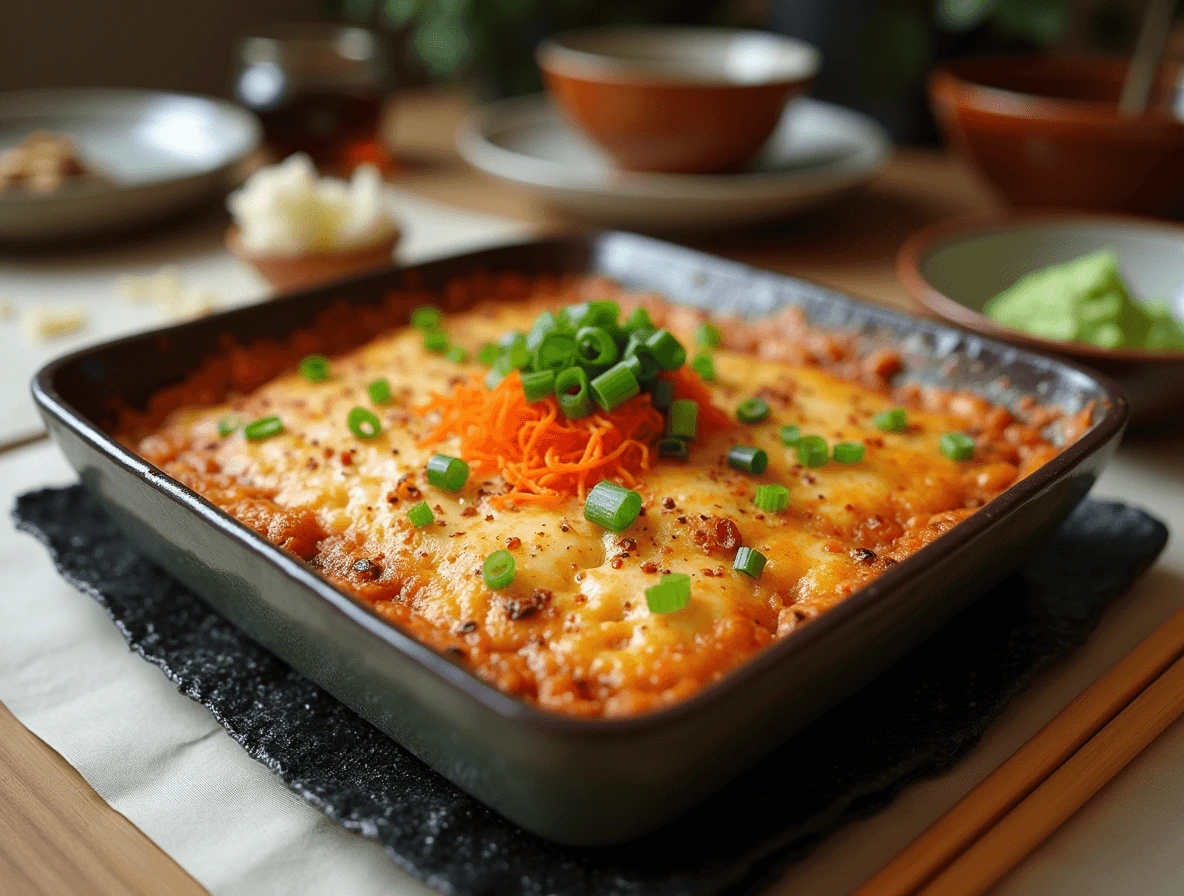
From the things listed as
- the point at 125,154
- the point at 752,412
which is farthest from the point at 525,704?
the point at 125,154

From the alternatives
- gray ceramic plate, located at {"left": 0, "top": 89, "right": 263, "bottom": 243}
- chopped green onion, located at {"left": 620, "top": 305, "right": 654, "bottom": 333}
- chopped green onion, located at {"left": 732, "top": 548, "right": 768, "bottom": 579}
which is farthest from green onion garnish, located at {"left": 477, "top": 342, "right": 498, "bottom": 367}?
gray ceramic plate, located at {"left": 0, "top": 89, "right": 263, "bottom": 243}

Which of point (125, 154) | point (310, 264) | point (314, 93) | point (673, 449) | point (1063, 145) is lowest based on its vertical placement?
point (125, 154)

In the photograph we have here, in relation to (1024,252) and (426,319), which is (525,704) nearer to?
(426,319)

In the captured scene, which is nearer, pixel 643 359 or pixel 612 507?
pixel 612 507

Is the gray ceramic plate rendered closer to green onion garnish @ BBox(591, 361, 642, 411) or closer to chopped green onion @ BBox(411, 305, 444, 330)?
chopped green onion @ BBox(411, 305, 444, 330)

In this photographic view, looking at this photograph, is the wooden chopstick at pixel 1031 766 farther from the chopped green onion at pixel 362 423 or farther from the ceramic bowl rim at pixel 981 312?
the chopped green onion at pixel 362 423

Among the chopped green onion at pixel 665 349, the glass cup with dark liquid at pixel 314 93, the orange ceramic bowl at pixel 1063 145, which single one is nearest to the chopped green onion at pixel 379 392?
the chopped green onion at pixel 665 349

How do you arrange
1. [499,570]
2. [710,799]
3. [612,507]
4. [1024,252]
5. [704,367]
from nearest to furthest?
[710,799] → [499,570] → [612,507] → [704,367] → [1024,252]
